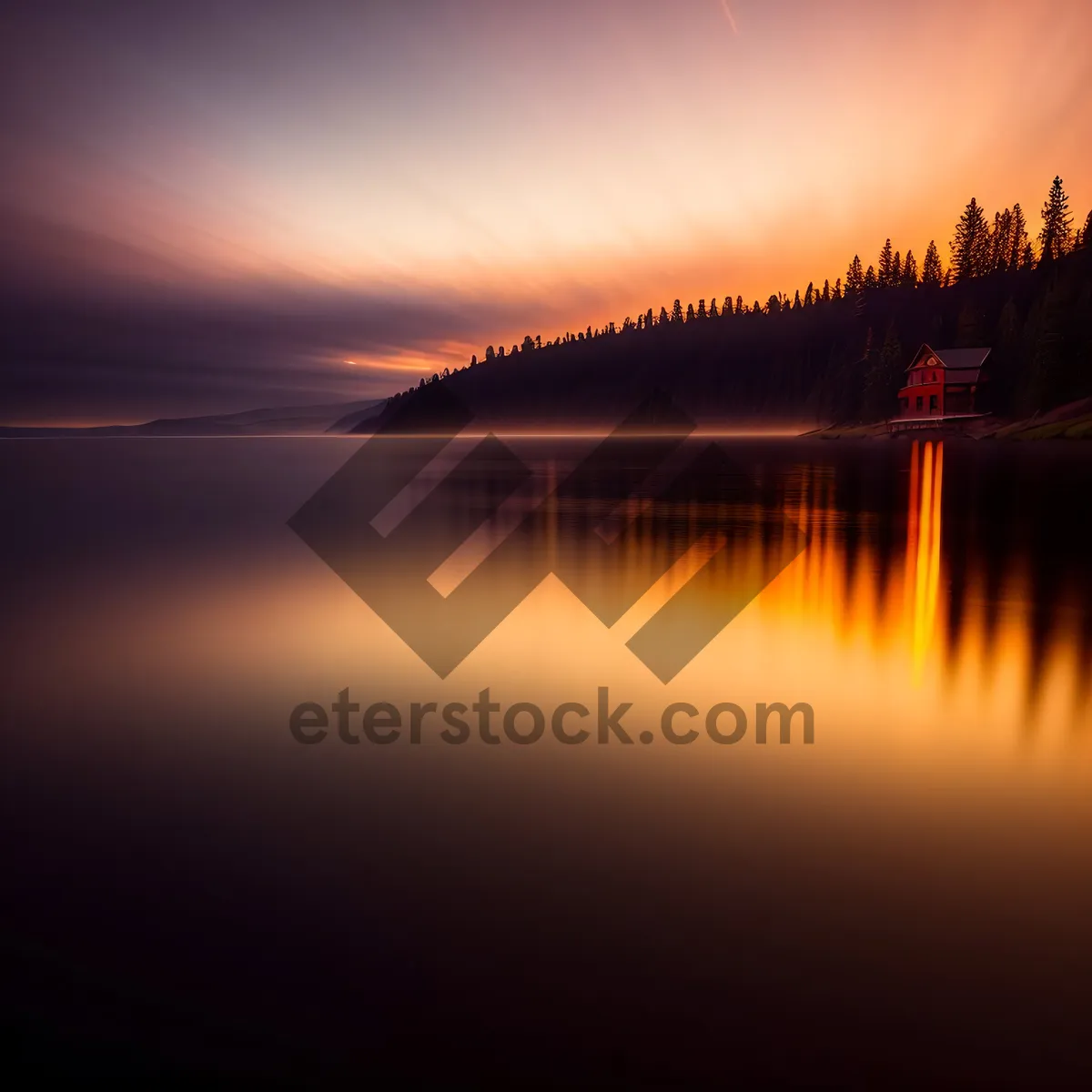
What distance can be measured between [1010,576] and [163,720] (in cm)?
1838

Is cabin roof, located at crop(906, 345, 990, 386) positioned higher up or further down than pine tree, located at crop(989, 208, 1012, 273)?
further down

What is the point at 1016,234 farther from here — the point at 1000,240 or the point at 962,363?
the point at 962,363

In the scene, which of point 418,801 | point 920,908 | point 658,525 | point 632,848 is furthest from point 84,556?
point 920,908

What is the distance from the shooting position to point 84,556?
24.8 metres

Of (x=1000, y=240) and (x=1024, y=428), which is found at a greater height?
(x=1000, y=240)

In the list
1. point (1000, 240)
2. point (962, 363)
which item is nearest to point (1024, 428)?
point (962, 363)

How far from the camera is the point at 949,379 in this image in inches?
3885

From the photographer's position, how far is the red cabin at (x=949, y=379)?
97.9 metres
